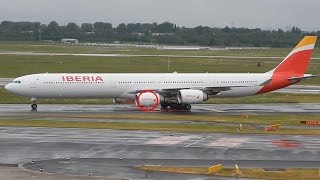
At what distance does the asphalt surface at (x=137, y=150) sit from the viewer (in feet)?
102

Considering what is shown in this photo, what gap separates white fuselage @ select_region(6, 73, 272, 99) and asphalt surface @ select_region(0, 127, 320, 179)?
44.1 feet

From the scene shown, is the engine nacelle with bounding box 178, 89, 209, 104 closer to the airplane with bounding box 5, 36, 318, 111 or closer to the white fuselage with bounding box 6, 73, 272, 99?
the airplane with bounding box 5, 36, 318, 111

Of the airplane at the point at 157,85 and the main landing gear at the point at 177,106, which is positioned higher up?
the airplane at the point at 157,85

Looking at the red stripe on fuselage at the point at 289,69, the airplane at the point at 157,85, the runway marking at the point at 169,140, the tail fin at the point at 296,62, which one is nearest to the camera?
the runway marking at the point at 169,140

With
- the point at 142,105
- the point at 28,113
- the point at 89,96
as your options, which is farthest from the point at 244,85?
the point at 28,113

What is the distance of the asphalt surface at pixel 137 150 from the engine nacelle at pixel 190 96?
14.4m

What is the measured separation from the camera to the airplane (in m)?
56.8

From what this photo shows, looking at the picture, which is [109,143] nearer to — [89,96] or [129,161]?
[129,161]

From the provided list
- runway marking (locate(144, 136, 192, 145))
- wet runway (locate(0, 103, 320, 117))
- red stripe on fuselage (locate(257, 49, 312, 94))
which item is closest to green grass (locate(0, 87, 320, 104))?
wet runway (locate(0, 103, 320, 117))

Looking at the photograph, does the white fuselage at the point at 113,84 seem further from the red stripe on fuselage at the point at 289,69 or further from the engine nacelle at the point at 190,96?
the engine nacelle at the point at 190,96

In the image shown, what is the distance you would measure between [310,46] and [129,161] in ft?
118

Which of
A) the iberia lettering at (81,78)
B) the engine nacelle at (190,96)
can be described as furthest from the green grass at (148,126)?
the engine nacelle at (190,96)

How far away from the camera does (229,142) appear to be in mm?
38438

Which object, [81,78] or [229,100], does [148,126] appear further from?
[229,100]
